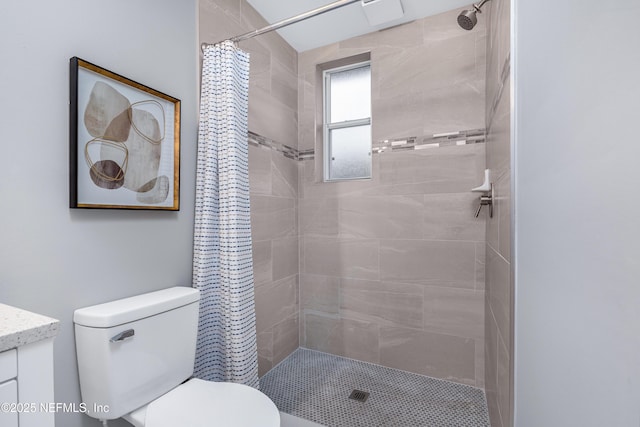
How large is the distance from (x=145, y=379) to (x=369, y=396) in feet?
4.32

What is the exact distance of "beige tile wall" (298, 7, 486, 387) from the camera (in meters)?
1.85

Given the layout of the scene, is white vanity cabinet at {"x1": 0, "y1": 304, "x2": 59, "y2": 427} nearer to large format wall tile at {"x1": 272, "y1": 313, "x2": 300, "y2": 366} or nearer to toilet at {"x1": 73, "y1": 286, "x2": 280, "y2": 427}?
toilet at {"x1": 73, "y1": 286, "x2": 280, "y2": 427}

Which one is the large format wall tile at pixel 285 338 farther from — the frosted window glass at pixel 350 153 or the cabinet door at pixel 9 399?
the cabinet door at pixel 9 399

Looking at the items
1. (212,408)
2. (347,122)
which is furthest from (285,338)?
(347,122)

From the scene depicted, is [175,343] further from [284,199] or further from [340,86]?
[340,86]

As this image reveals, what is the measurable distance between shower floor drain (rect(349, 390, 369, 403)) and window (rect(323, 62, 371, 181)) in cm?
157

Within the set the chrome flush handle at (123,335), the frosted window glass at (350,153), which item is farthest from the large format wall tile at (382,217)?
the chrome flush handle at (123,335)

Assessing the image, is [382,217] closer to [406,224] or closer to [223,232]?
[406,224]

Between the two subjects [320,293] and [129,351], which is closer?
[129,351]

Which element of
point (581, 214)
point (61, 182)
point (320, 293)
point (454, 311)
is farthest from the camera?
point (320, 293)

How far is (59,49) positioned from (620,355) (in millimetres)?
1709

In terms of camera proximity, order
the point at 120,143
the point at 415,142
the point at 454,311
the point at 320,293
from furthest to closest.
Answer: the point at 320,293 → the point at 415,142 → the point at 454,311 → the point at 120,143

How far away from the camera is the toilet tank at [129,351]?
0.99 m

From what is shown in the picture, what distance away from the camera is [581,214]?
50cm
